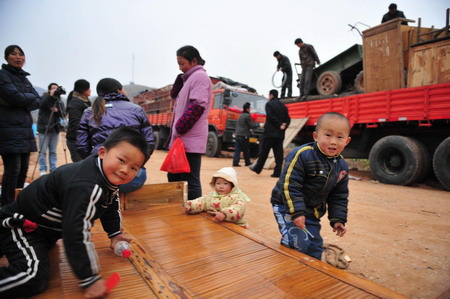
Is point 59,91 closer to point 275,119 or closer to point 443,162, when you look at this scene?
point 275,119

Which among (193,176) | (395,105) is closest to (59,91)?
(193,176)

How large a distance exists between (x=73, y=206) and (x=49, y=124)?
4.39 meters

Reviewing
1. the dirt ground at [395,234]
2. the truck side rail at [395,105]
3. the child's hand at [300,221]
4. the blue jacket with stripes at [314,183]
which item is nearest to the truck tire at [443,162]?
the dirt ground at [395,234]

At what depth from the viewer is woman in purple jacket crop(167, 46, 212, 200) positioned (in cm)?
279

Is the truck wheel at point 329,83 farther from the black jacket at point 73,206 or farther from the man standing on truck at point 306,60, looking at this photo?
the black jacket at point 73,206

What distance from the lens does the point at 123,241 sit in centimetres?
171

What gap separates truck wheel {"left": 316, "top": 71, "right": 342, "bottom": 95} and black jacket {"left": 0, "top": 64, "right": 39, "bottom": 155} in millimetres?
7842

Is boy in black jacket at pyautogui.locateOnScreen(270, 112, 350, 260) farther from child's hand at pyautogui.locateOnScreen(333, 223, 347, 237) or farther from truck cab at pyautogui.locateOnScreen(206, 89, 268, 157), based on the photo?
truck cab at pyautogui.locateOnScreen(206, 89, 268, 157)

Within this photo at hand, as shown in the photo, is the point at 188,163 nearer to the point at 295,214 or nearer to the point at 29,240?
the point at 295,214

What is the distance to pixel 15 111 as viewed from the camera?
3086 millimetres

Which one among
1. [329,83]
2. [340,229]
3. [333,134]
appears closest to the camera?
[333,134]

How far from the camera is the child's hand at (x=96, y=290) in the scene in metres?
1.23

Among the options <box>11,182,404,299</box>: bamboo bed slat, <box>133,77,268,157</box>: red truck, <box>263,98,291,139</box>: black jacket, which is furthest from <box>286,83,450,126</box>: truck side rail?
<box>11,182,404,299</box>: bamboo bed slat

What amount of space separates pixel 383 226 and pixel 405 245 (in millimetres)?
588
